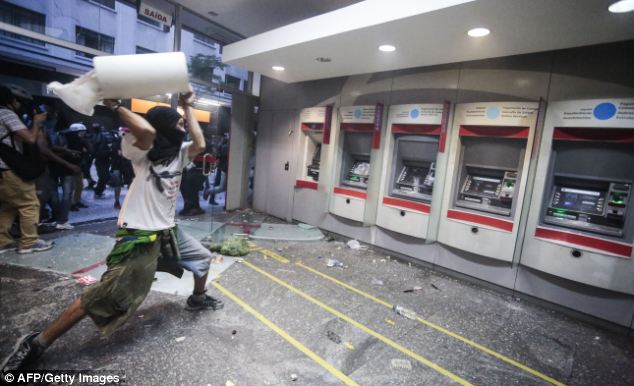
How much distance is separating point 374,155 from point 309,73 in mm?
1748

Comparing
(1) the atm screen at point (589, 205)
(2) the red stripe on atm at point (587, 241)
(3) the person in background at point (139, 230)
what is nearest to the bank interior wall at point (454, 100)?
(2) the red stripe on atm at point (587, 241)

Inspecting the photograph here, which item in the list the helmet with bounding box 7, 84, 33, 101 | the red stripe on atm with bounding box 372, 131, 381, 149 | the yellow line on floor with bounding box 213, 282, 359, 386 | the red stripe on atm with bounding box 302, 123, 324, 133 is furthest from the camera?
the red stripe on atm with bounding box 302, 123, 324, 133

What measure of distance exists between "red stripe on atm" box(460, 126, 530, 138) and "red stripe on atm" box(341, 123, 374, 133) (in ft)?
4.47

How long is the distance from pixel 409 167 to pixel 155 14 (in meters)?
4.58

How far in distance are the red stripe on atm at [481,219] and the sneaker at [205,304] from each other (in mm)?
2914

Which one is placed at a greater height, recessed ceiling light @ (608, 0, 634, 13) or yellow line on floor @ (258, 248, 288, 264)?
recessed ceiling light @ (608, 0, 634, 13)

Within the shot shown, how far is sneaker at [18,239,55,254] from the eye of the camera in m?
3.48

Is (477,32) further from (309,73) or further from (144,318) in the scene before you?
(144,318)

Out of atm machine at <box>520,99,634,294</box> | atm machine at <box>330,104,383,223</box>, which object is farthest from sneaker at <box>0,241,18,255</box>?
atm machine at <box>520,99,634,294</box>

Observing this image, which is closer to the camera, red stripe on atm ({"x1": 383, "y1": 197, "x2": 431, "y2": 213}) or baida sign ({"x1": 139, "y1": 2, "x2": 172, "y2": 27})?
red stripe on atm ({"x1": 383, "y1": 197, "x2": 431, "y2": 213})

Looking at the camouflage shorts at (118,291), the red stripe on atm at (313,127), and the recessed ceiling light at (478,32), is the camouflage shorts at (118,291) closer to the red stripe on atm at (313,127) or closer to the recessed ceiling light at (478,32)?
the recessed ceiling light at (478,32)

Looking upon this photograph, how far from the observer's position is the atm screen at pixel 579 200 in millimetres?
3145

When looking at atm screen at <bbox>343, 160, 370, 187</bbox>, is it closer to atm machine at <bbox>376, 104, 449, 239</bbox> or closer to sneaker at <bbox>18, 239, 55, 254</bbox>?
atm machine at <bbox>376, 104, 449, 239</bbox>

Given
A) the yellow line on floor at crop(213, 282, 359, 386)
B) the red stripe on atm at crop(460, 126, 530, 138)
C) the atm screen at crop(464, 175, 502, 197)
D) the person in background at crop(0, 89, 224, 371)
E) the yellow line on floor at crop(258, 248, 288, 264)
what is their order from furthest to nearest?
the yellow line on floor at crop(258, 248, 288, 264), the atm screen at crop(464, 175, 502, 197), the red stripe on atm at crop(460, 126, 530, 138), the yellow line on floor at crop(213, 282, 359, 386), the person in background at crop(0, 89, 224, 371)
